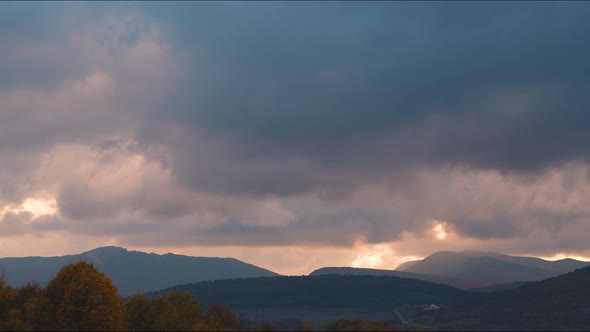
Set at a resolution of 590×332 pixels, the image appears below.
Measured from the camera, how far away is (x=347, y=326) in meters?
157

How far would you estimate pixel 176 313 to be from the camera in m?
177

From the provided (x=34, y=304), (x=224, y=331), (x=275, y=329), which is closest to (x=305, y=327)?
(x=275, y=329)

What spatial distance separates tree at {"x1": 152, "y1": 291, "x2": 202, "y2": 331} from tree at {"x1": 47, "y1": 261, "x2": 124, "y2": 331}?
10.2 m

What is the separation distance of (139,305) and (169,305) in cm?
940

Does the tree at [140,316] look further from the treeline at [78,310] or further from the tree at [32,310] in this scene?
the tree at [32,310]

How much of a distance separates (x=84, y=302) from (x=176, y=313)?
75.1ft

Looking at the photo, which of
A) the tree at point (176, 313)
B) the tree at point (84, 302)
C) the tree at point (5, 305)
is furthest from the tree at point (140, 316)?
the tree at point (5, 305)

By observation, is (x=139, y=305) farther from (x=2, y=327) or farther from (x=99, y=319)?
(x=2, y=327)

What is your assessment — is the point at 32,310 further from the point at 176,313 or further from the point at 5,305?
the point at 176,313

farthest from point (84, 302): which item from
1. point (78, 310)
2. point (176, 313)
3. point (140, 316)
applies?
point (176, 313)

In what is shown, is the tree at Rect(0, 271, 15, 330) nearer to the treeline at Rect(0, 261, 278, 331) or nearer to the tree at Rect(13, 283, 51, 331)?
the treeline at Rect(0, 261, 278, 331)

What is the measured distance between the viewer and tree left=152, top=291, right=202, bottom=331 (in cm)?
17000

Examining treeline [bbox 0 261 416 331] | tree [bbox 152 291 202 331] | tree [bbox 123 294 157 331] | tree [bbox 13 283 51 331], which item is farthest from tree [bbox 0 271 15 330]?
tree [bbox 152 291 202 331]

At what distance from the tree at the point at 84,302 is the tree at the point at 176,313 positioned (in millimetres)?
10225
